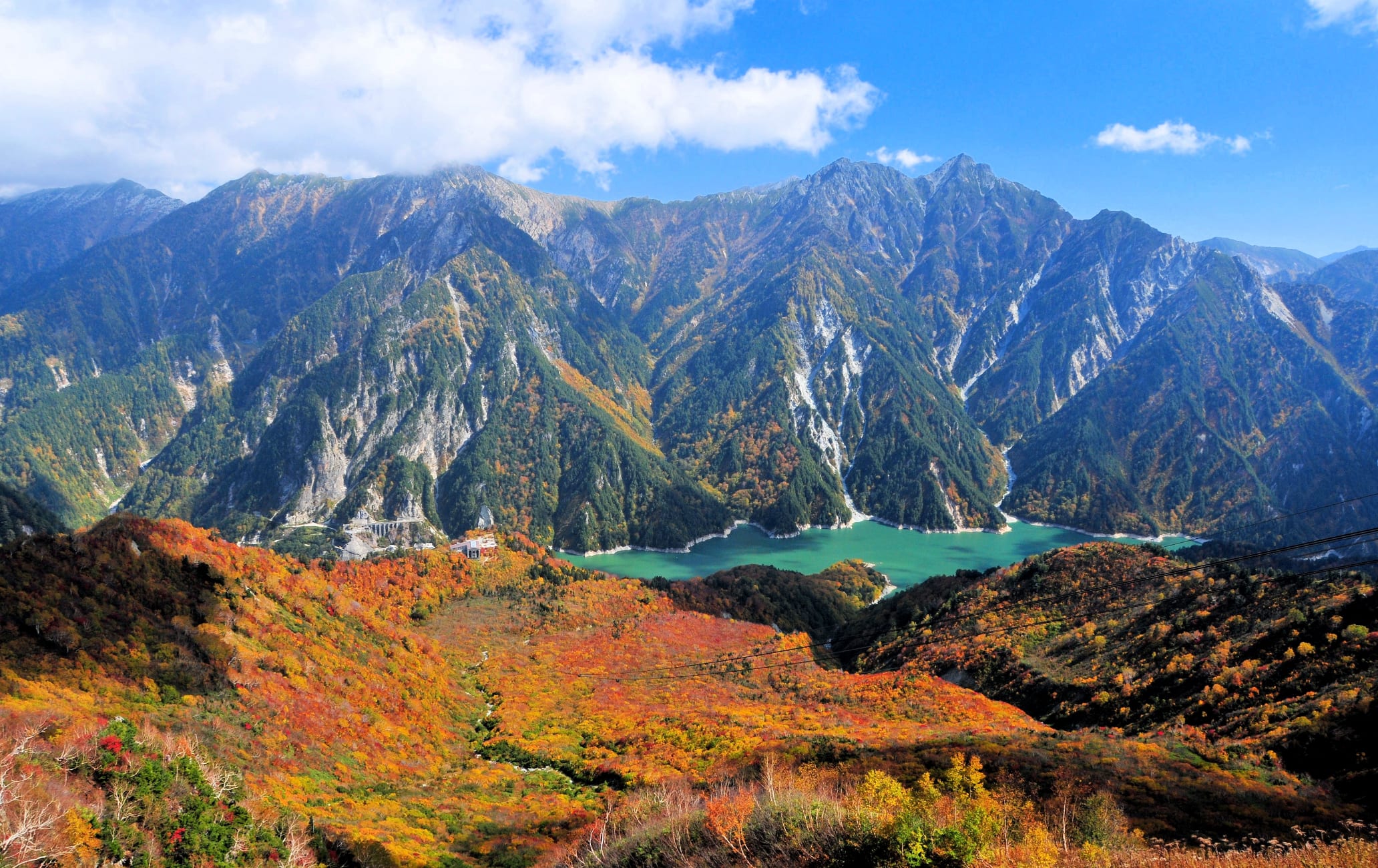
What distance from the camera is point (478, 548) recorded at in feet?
368

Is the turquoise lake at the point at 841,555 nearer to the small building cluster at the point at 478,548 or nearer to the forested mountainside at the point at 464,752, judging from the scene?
the small building cluster at the point at 478,548

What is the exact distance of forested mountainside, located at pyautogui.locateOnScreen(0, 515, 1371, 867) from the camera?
1742 centimetres

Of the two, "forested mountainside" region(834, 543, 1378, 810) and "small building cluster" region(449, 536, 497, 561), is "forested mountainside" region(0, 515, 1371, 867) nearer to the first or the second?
"forested mountainside" region(834, 543, 1378, 810)

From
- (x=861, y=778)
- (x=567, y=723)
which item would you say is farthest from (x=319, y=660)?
(x=861, y=778)

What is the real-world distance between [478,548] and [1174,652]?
98293mm

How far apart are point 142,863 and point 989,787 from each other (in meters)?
27.6

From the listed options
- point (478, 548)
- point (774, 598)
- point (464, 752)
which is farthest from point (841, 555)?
point (464, 752)

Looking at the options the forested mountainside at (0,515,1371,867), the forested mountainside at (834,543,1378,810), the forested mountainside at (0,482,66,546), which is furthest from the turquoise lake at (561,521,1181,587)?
the forested mountainside at (0,482,66,546)

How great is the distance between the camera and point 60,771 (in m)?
17.1

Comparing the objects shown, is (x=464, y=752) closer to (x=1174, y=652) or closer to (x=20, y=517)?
(x=1174, y=652)

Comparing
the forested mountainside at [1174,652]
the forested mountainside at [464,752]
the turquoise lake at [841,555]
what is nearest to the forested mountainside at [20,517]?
the forested mountainside at [464,752]

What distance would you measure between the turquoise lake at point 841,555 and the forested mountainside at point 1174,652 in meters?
90.0

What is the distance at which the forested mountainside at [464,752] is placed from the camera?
57.2 feet

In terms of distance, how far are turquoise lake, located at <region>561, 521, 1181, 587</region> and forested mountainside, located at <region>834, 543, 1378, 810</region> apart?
8998cm
